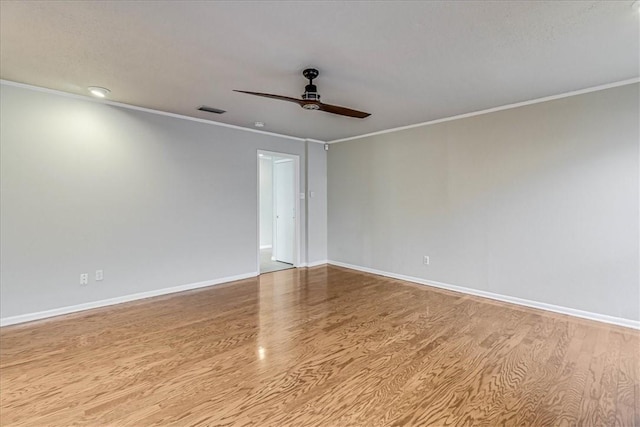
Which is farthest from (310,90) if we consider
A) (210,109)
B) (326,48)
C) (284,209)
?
(284,209)

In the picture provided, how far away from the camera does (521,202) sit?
3.85 meters

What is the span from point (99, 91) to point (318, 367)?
356 cm

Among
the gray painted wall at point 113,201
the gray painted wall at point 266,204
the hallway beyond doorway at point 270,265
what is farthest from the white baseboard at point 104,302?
the gray painted wall at point 266,204

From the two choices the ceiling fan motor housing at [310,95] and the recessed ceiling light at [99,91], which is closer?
the ceiling fan motor housing at [310,95]

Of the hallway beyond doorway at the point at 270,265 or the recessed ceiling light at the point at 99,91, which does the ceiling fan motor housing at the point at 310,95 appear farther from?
the hallway beyond doorway at the point at 270,265

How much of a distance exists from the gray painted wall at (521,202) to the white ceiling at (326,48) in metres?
0.43

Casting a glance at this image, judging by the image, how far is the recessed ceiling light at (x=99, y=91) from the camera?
3330 mm

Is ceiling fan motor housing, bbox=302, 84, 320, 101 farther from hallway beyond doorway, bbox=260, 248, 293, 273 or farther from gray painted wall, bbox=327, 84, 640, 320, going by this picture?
hallway beyond doorway, bbox=260, 248, 293, 273

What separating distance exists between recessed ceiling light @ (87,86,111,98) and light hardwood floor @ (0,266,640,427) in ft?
8.01

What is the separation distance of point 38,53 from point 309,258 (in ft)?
15.1

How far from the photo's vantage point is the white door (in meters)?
6.18

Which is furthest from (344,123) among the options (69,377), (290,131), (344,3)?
(69,377)

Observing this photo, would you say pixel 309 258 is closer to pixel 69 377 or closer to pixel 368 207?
pixel 368 207

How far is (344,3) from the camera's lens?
191cm
